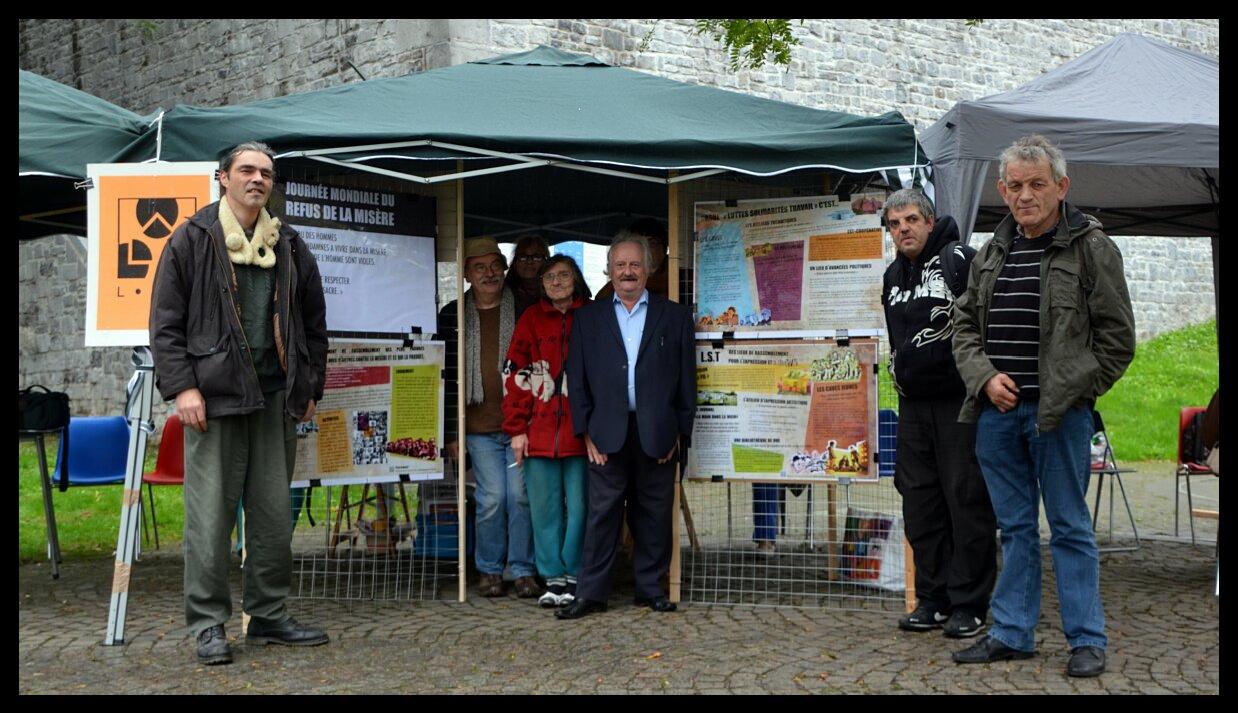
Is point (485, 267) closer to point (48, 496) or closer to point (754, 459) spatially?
point (754, 459)

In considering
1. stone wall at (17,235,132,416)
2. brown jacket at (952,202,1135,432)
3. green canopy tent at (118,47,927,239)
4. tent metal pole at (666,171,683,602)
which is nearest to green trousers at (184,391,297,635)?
green canopy tent at (118,47,927,239)

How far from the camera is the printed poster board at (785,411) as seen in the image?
612 cm

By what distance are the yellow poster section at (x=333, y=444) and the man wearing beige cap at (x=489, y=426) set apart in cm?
61

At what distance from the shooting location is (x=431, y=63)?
14.7 m

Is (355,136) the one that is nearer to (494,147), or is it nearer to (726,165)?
(494,147)

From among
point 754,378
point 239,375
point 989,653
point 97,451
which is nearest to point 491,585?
point 754,378

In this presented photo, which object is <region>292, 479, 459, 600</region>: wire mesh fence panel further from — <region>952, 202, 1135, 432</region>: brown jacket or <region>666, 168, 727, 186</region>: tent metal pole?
<region>952, 202, 1135, 432</region>: brown jacket

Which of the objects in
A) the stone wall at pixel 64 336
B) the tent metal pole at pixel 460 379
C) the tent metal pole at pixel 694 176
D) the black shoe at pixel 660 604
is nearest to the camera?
the tent metal pole at pixel 694 176

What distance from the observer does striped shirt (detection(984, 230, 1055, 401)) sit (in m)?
4.69

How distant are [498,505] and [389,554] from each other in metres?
0.85

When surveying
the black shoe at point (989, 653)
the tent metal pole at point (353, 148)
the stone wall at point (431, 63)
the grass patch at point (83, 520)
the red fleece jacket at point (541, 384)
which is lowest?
the grass patch at point (83, 520)

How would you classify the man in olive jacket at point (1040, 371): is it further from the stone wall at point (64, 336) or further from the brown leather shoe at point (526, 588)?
the stone wall at point (64, 336)

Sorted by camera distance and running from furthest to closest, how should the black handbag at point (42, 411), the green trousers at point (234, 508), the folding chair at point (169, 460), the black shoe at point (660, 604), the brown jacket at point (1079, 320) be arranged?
the folding chair at point (169, 460) → the black handbag at point (42, 411) → the black shoe at point (660, 604) → the green trousers at point (234, 508) → the brown jacket at point (1079, 320)

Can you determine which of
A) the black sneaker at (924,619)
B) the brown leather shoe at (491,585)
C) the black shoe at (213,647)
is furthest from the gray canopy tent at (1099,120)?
the black shoe at (213,647)
